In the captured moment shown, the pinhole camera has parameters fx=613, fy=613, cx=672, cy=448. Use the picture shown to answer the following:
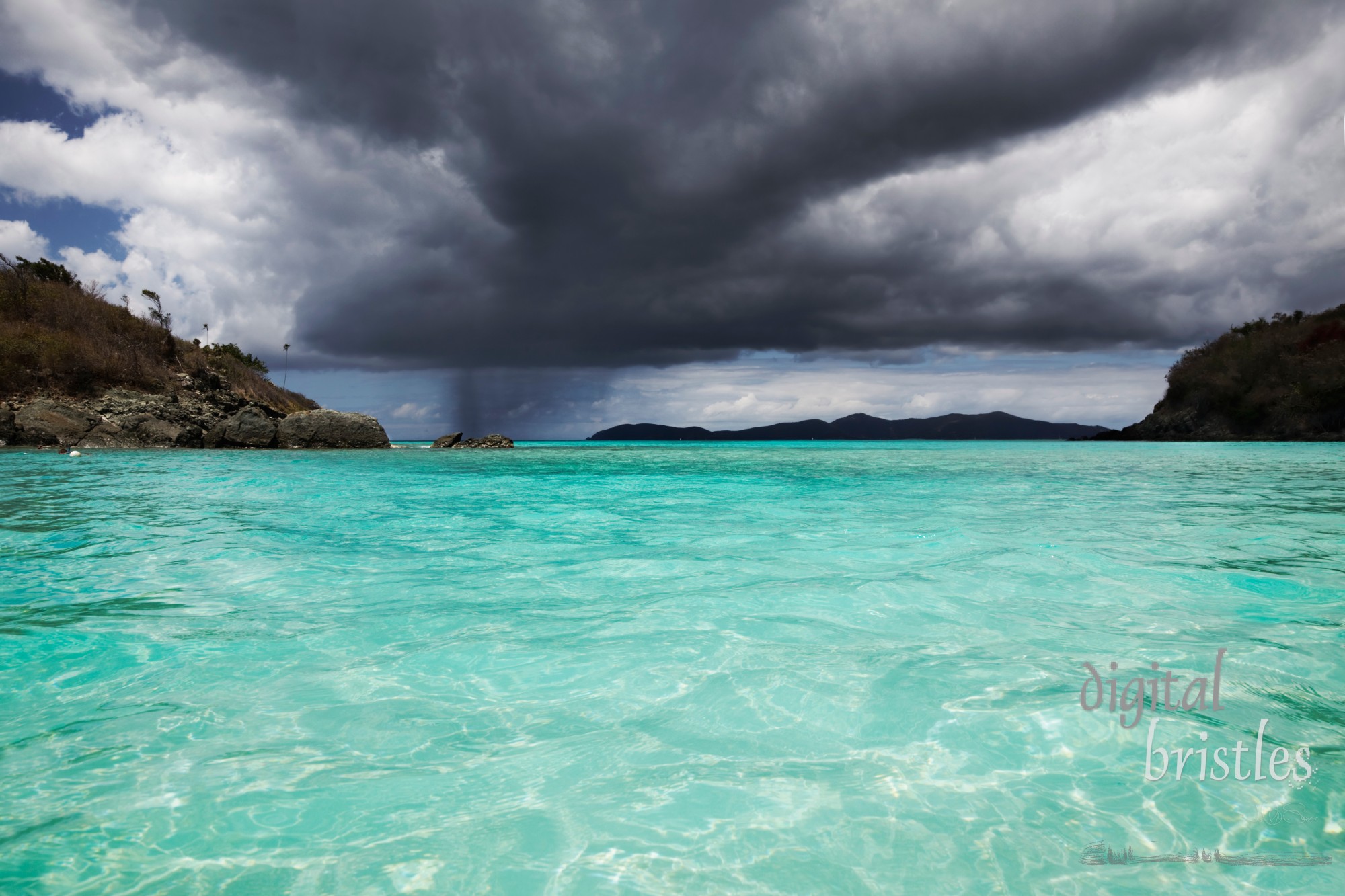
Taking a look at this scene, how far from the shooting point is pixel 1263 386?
72.6 m

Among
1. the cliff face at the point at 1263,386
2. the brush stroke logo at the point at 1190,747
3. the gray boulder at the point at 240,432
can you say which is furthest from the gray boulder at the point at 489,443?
the cliff face at the point at 1263,386

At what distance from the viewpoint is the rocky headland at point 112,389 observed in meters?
30.4

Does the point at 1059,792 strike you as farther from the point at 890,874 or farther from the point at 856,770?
the point at 890,874

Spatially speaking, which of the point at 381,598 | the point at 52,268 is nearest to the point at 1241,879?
the point at 381,598

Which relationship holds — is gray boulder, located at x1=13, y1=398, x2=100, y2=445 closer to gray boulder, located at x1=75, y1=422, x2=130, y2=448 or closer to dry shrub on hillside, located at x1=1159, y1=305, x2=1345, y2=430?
gray boulder, located at x1=75, y1=422, x2=130, y2=448

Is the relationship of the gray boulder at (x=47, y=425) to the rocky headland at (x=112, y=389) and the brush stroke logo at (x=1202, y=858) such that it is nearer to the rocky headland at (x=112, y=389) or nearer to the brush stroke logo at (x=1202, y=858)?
the rocky headland at (x=112, y=389)

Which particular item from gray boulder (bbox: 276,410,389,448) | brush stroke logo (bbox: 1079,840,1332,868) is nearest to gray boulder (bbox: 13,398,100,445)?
gray boulder (bbox: 276,410,389,448)

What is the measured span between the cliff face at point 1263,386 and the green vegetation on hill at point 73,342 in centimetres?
10403

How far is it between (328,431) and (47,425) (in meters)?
12.7

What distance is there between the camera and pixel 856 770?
279 cm

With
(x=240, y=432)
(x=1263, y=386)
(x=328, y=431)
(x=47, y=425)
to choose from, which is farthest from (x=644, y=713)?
(x=1263, y=386)

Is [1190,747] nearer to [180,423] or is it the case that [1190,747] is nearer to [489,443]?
[180,423]

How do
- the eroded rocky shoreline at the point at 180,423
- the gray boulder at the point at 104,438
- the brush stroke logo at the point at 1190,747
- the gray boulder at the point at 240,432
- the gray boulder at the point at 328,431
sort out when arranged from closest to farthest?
1. the brush stroke logo at the point at 1190,747
2. the eroded rocky shoreline at the point at 180,423
3. the gray boulder at the point at 104,438
4. the gray boulder at the point at 240,432
5. the gray boulder at the point at 328,431

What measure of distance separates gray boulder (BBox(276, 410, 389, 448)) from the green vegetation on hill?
715cm
